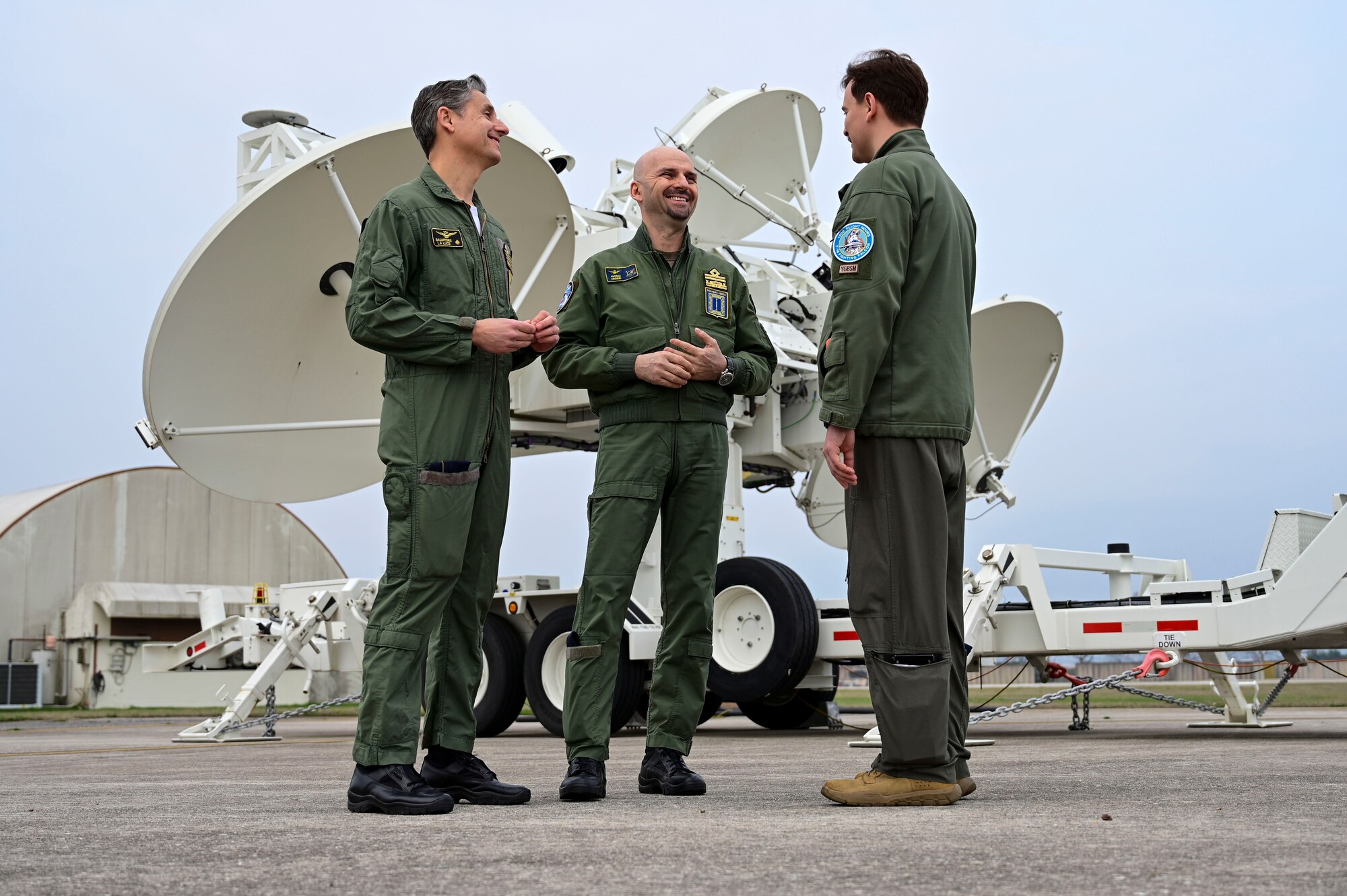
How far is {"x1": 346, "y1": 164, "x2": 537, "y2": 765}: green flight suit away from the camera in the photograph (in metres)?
4.25

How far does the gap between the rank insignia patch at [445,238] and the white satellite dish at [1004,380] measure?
10946 mm

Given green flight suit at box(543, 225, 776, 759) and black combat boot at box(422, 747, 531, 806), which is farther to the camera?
green flight suit at box(543, 225, 776, 759)

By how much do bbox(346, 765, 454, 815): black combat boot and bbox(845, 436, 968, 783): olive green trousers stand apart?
129cm

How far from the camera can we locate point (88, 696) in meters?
32.2

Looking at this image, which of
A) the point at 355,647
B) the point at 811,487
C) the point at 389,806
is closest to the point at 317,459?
the point at 355,647

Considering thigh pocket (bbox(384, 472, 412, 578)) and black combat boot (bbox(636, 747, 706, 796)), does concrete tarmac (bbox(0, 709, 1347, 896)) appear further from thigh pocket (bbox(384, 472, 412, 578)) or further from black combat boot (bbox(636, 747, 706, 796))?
thigh pocket (bbox(384, 472, 412, 578))

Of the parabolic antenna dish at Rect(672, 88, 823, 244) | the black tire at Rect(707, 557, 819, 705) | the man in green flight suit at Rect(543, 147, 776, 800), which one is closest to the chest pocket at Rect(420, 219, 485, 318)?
the man in green flight suit at Rect(543, 147, 776, 800)

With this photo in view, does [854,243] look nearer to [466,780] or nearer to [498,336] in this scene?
[498,336]

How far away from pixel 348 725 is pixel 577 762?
13.3m

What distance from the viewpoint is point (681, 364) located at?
477 centimetres

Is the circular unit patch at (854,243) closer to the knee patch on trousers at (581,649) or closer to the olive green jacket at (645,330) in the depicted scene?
the olive green jacket at (645,330)

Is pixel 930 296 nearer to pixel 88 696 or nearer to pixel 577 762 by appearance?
pixel 577 762

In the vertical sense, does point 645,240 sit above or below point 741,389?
above

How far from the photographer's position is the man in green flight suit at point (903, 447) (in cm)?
411
